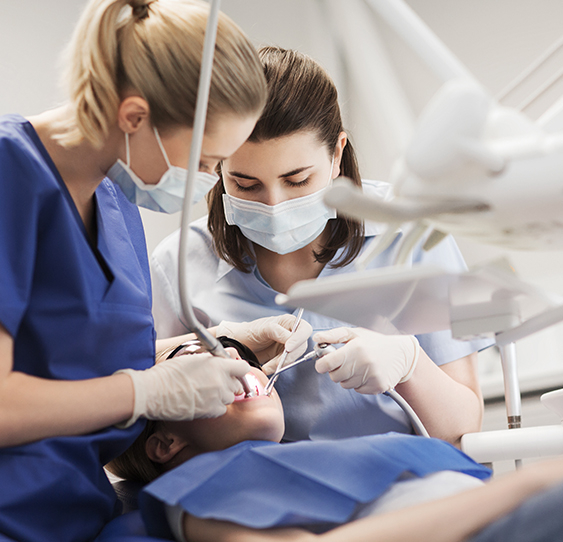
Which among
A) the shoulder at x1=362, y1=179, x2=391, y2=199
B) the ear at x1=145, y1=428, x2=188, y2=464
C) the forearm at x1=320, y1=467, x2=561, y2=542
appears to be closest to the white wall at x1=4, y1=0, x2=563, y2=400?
the shoulder at x1=362, y1=179, x2=391, y2=199

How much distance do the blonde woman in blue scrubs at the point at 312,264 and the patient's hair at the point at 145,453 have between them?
0.53ft

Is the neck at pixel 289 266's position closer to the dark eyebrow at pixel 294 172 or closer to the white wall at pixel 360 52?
the dark eyebrow at pixel 294 172

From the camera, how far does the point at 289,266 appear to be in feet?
6.05

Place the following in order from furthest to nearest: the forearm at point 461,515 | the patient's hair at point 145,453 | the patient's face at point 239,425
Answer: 1. the patient's hair at point 145,453
2. the patient's face at point 239,425
3. the forearm at point 461,515

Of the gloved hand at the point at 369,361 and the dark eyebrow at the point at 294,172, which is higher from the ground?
the dark eyebrow at the point at 294,172

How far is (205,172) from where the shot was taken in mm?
1201

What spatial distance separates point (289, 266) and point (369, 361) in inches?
21.9

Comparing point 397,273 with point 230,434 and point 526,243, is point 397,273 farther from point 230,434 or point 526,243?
point 230,434

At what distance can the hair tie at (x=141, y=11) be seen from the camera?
3.68 ft

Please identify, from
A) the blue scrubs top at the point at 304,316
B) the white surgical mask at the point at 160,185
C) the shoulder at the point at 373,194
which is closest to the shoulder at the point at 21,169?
the white surgical mask at the point at 160,185

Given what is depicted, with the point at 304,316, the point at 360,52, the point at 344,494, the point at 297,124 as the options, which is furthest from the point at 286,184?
the point at 360,52

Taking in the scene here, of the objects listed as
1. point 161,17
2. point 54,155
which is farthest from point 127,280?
point 161,17

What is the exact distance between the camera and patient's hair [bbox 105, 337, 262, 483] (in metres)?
1.47

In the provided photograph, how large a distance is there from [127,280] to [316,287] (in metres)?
0.64
